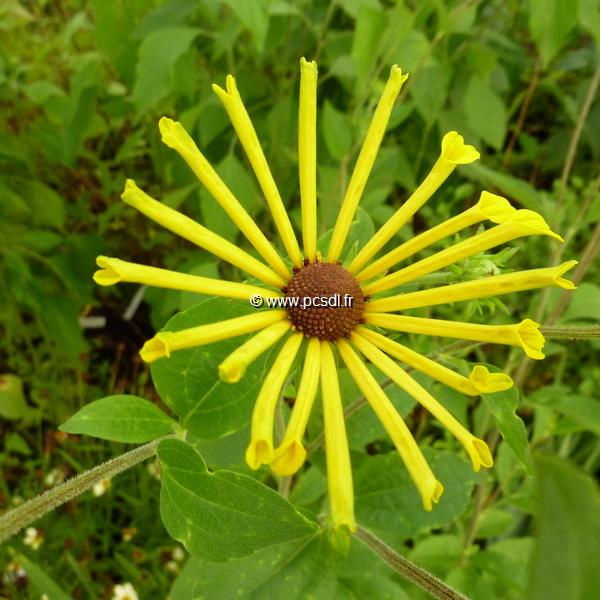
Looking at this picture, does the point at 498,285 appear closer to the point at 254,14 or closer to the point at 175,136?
the point at 175,136

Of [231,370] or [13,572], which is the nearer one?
[231,370]

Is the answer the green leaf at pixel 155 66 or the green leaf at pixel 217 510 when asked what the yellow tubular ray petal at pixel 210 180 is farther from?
the green leaf at pixel 155 66

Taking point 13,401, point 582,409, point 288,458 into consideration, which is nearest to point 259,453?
point 288,458

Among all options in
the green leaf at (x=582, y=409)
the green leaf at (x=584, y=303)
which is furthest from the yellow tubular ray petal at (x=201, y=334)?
the green leaf at (x=584, y=303)

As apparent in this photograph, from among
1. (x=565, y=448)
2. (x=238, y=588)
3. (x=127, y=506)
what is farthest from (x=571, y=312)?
(x=127, y=506)

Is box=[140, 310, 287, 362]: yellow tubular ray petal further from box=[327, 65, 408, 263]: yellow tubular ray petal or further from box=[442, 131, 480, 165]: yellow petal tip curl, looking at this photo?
box=[442, 131, 480, 165]: yellow petal tip curl

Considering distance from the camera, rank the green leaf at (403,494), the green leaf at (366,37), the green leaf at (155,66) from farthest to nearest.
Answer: the green leaf at (155,66) < the green leaf at (366,37) < the green leaf at (403,494)
